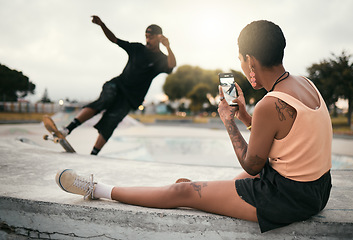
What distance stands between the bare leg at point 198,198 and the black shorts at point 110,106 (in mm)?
2739

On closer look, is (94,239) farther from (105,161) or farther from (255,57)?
(105,161)

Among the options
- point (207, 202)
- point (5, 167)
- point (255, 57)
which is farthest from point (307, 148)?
point (5, 167)

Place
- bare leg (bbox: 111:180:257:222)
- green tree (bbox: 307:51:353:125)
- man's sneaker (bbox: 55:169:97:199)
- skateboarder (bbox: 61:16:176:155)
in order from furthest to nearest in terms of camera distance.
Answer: green tree (bbox: 307:51:353:125) < skateboarder (bbox: 61:16:176:155) < man's sneaker (bbox: 55:169:97:199) < bare leg (bbox: 111:180:257:222)

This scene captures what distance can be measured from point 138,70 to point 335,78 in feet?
63.6

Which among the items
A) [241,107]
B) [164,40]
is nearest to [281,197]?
[241,107]

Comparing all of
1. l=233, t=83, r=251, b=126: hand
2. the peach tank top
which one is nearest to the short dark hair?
the peach tank top

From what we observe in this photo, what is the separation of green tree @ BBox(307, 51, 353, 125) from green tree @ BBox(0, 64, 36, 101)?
61.7 feet

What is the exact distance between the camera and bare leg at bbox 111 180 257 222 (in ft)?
5.16

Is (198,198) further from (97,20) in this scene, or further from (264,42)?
(97,20)

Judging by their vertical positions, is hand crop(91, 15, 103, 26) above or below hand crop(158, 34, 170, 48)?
above

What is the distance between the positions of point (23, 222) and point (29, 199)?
0.17 metres

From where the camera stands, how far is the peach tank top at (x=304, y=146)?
135 centimetres

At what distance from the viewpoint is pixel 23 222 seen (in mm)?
1873

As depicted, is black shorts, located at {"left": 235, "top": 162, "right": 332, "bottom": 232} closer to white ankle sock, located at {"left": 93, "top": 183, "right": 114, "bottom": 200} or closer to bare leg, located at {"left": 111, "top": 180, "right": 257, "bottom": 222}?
bare leg, located at {"left": 111, "top": 180, "right": 257, "bottom": 222}
